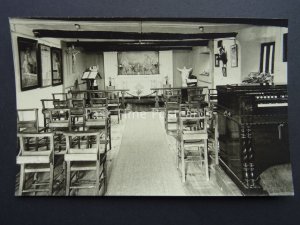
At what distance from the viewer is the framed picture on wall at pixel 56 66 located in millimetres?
3074

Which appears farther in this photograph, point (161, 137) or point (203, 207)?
point (161, 137)

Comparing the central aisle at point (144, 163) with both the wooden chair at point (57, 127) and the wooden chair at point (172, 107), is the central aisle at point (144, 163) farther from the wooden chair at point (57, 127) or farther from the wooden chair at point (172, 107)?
the wooden chair at point (57, 127)

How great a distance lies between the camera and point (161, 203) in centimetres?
307

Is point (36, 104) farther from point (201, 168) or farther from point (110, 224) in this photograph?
point (201, 168)

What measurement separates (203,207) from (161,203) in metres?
0.37

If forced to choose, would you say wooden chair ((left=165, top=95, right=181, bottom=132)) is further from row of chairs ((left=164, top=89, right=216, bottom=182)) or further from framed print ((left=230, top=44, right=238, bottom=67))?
framed print ((left=230, top=44, right=238, bottom=67))

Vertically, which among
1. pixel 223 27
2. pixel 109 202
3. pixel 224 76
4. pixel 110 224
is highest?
pixel 223 27

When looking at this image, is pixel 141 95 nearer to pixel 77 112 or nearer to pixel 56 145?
pixel 77 112

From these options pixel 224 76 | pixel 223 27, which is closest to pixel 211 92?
pixel 224 76

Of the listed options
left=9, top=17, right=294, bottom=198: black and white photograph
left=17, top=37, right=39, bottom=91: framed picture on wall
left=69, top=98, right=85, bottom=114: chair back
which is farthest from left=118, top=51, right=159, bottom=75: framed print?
left=17, top=37, right=39, bottom=91: framed picture on wall

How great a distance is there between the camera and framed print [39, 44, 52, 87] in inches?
119

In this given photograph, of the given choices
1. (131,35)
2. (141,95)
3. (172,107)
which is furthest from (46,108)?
(172,107)

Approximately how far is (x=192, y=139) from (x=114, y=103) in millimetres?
981

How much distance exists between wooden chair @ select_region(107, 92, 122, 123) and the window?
1286 millimetres
